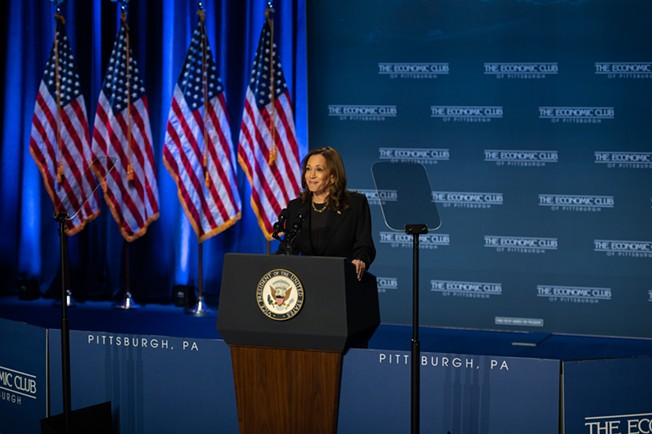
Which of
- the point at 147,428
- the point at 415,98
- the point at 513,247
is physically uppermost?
the point at 415,98

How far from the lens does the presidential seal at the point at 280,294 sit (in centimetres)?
324

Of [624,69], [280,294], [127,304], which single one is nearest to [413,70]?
[624,69]

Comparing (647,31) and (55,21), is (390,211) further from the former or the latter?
(55,21)

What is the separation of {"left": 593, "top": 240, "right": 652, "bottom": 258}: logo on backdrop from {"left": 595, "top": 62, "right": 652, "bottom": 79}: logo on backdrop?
1.27m

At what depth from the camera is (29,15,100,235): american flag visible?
7.09 meters

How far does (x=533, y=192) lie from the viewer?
6539mm

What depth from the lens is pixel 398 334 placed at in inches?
251

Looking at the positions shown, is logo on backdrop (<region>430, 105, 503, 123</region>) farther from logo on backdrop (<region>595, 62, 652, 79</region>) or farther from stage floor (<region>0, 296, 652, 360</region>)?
stage floor (<region>0, 296, 652, 360</region>)

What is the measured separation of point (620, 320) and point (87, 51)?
203 inches

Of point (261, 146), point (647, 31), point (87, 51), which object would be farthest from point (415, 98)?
point (87, 51)

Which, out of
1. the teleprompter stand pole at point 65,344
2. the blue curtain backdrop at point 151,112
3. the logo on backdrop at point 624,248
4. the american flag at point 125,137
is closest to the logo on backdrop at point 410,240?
the blue curtain backdrop at point 151,112

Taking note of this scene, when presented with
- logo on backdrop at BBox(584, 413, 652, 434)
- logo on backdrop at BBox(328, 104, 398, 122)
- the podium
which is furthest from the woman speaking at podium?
logo on backdrop at BBox(328, 104, 398, 122)

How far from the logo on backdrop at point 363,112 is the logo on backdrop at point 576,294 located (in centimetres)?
189

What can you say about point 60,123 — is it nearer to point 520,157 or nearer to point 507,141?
point 507,141
